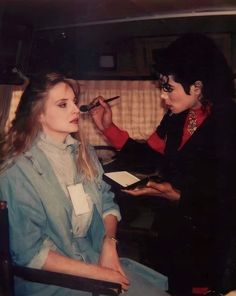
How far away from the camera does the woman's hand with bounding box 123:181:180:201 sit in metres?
1.43

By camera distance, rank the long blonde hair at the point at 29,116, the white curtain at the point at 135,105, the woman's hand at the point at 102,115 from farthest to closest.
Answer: the white curtain at the point at 135,105
the woman's hand at the point at 102,115
the long blonde hair at the point at 29,116

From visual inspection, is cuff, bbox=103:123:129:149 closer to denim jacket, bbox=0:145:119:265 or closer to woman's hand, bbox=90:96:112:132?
woman's hand, bbox=90:96:112:132

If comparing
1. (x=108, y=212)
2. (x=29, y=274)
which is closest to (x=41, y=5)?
(x=108, y=212)

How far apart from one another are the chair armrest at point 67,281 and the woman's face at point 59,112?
413 mm

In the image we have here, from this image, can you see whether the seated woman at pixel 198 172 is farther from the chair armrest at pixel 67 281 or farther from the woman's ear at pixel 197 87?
the chair armrest at pixel 67 281

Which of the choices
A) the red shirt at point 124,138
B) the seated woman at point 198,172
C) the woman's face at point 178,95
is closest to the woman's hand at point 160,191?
the seated woman at point 198,172

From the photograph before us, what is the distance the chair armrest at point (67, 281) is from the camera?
995mm

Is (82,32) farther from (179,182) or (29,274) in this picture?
(29,274)

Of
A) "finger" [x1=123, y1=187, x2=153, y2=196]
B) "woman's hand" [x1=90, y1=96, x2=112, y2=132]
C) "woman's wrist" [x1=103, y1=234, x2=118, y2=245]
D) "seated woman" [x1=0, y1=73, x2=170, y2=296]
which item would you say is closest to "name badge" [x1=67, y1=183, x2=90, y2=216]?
"seated woman" [x1=0, y1=73, x2=170, y2=296]

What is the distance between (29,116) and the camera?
1.13m

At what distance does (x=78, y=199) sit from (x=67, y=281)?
0.27m

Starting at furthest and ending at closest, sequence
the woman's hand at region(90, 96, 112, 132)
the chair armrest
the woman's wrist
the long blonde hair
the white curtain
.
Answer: the white curtain, the woman's hand at region(90, 96, 112, 132), the woman's wrist, the long blonde hair, the chair armrest

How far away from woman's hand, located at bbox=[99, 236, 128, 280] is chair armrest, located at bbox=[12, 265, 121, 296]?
0.48 feet

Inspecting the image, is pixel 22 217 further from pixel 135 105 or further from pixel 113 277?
pixel 135 105
